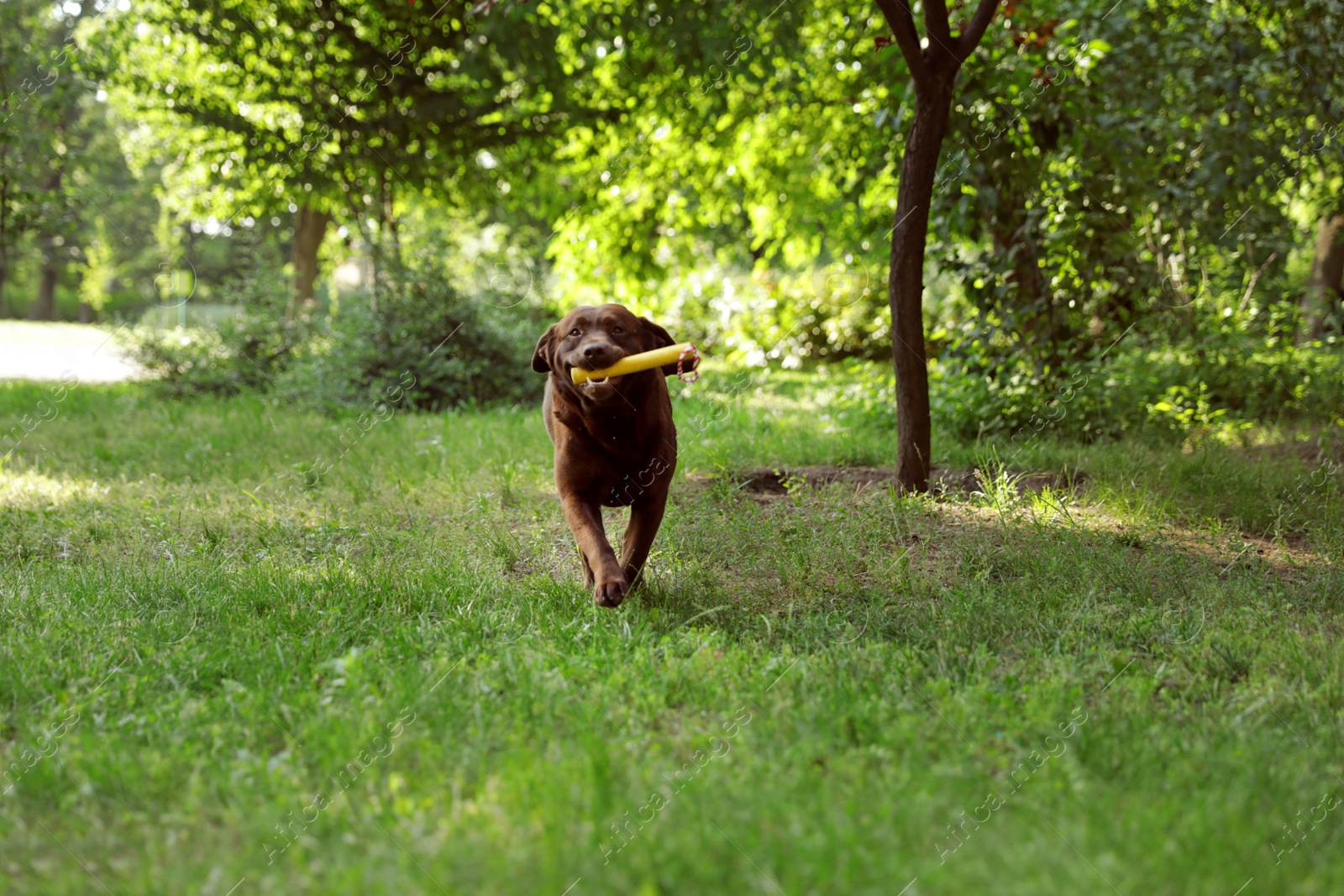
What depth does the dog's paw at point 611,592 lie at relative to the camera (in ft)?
11.5

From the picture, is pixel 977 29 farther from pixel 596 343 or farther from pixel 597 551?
pixel 597 551

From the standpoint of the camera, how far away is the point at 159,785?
8.11 feet

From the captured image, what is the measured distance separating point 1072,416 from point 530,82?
8.39m

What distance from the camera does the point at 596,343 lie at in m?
3.72

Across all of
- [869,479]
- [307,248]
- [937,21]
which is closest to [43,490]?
[869,479]

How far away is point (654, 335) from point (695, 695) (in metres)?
1.86

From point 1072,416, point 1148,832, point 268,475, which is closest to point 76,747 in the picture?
point 1148,832

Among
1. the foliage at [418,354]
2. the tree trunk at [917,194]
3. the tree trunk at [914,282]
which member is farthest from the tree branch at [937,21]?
the foliage at [418,354]

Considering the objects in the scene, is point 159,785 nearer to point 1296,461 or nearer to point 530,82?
point 1296,461

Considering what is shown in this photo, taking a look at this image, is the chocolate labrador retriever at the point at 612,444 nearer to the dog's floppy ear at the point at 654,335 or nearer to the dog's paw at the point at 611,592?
the dog's floppy ear at the point at 654,335

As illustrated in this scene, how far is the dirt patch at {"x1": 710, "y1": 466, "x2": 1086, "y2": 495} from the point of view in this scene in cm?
571

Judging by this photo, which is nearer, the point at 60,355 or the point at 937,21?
the point at 937,21

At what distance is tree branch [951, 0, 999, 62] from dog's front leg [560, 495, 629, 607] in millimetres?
3249

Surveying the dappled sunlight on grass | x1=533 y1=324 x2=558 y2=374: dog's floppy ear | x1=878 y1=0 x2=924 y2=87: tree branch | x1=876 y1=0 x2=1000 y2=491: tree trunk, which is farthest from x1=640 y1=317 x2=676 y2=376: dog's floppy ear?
the dappled sunlight on grass
